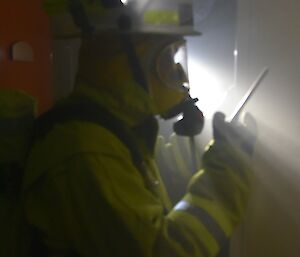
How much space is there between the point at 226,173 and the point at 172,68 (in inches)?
10.9

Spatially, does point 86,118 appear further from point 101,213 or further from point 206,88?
point 206,88

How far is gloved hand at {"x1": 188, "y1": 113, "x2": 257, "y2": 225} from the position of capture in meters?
1.09

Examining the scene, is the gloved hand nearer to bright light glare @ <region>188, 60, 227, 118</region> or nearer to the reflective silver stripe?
the reflective silver stripe

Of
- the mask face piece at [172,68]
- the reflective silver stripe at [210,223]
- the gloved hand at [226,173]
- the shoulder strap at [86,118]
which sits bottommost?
the reflective silver stripe at [210,223]

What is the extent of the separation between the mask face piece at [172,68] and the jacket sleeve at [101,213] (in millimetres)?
266

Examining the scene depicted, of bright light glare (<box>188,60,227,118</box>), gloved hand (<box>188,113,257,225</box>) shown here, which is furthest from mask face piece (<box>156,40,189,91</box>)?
bright light glare (<box>188,60,227,118</box>)

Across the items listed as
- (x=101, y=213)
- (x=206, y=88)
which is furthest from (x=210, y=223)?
(x=206, y=88)

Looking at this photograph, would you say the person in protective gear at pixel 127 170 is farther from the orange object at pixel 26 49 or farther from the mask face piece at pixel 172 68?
the orange object at pixel 26 49

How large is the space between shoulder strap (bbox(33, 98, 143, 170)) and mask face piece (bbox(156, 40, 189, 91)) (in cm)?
20

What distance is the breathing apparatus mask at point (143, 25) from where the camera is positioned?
3.55 ft

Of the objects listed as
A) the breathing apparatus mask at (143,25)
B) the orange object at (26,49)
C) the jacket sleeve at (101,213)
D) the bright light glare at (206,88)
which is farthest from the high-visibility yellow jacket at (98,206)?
the bright light glare at (206,88)

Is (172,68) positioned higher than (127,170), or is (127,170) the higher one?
(172,68)

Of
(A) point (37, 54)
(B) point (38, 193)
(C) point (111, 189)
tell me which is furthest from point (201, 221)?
(A) point (37, 54)

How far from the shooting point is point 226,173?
3.64 ft
